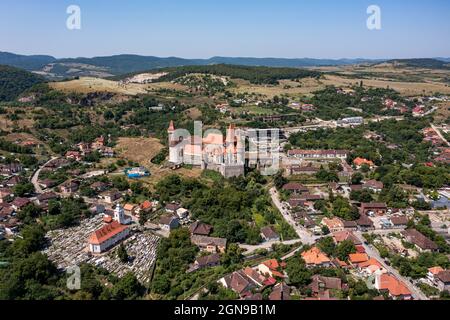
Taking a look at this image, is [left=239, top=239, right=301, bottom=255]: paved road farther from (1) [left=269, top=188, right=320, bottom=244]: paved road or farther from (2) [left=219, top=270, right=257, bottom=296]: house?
(2) [left=219, top=270, right=257, bottom=296]: house

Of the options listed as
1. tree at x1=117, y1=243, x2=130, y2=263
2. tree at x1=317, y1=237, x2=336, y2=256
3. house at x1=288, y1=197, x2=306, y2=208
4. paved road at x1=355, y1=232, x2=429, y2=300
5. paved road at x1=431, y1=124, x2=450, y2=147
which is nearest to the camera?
paved road at x1=355, y1=232, x2=429, y2=300

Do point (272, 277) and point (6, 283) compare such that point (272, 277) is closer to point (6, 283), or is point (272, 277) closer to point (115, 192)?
point (6, 283)

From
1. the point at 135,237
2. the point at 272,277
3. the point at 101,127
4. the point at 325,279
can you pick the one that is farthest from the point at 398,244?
the point at 101,127

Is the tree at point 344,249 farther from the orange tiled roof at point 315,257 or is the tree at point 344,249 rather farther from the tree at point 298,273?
the tree at point 298,273

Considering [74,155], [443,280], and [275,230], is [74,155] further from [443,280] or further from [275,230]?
[443,280]

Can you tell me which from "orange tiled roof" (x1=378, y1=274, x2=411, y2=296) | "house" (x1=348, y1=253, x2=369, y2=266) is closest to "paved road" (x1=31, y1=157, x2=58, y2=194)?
"house" (x1=348, y1=253, x2=369, y2=266)

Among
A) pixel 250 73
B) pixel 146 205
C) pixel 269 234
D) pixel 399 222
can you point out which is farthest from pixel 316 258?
pixel 250 73
